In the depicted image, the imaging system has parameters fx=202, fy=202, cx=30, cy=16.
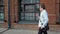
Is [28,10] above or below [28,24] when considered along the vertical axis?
above

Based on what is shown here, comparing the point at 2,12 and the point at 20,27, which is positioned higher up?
the point at 2,12

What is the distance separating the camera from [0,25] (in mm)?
12758

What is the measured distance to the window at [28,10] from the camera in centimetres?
1262


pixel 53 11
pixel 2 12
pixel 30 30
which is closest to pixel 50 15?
pixel 53 11

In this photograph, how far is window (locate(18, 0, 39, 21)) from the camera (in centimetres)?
1262

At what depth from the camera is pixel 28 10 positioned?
1275 centimetres

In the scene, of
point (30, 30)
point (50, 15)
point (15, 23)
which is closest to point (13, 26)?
point (15, 23)

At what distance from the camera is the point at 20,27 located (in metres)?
12.5

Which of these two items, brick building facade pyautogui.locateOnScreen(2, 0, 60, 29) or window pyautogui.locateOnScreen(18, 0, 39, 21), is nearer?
brick building facade pyautogui.locateOnScreen(2, 0, 60, 29)

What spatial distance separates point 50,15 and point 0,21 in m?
3.28

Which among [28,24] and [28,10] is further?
[28,10]

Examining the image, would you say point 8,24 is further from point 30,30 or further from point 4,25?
point 30,30

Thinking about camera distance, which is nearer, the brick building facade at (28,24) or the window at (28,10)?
the brick building facade at (28,24)

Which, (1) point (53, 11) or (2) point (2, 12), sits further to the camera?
(2) point (2, 12)
